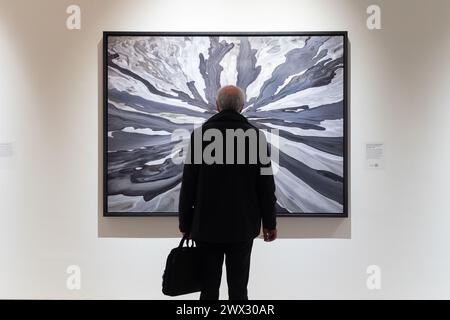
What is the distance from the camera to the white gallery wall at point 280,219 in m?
2.34

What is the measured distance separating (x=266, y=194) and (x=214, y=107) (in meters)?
0.74

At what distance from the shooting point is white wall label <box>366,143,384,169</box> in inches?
92.3

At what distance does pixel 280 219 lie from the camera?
2359 mm

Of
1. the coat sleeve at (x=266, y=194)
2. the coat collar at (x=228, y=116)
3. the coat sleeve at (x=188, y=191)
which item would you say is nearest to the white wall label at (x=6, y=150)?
the coat sleeve at (x=188, y=191)

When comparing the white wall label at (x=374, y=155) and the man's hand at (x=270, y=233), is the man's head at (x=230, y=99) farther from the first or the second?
the white wall label at (x=374, y=155)

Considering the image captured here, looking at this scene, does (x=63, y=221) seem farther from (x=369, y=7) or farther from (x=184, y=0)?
(x=369, y=7)

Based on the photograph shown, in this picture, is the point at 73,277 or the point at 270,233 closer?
the point at 270,233

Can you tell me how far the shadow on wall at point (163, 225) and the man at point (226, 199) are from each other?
21.6 inches

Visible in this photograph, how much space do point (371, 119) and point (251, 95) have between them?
72 cm

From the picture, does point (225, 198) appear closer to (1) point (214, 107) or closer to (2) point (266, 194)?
(2) point (266, 194)

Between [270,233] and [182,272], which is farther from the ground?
[270,233]

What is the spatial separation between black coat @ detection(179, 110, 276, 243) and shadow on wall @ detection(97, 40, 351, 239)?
571 millimetres

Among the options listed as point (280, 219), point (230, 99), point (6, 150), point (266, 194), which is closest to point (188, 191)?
point (266, 194)

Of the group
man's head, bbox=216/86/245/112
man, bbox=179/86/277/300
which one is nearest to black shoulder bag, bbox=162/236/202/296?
man, bbox=179/86/277/300
